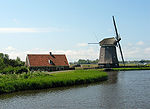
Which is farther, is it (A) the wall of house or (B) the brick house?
(B) the brick house

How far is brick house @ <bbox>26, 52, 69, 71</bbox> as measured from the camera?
168 ft

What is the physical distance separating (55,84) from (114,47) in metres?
38.1

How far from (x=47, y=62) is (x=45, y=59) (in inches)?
40.2

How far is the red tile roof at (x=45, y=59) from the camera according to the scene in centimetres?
5164

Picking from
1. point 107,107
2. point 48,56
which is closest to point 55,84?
point 107,107

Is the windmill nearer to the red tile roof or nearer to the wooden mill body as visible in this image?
the wooden mill body

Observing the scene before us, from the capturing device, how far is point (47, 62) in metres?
52.8

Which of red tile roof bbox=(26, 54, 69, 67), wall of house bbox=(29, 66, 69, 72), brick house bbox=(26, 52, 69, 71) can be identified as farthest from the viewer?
red tile roof bbox=(26, 54, 69, 67)

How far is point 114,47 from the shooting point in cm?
6388

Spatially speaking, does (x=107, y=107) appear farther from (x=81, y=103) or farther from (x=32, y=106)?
(x=32, y=106)

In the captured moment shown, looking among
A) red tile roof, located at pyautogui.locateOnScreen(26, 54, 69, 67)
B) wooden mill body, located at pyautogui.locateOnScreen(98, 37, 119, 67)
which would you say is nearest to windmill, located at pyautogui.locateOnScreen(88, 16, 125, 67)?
wooden mill body, located at pyautogui.locateOnScreen(98, 37, 119, 67)

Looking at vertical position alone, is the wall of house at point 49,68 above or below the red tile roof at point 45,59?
below

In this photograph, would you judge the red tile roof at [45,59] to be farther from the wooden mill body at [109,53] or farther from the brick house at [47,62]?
the wooden mill body at [109,53]

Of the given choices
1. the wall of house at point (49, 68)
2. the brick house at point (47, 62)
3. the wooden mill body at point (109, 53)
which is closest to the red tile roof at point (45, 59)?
the brick house at point (47, 62)
